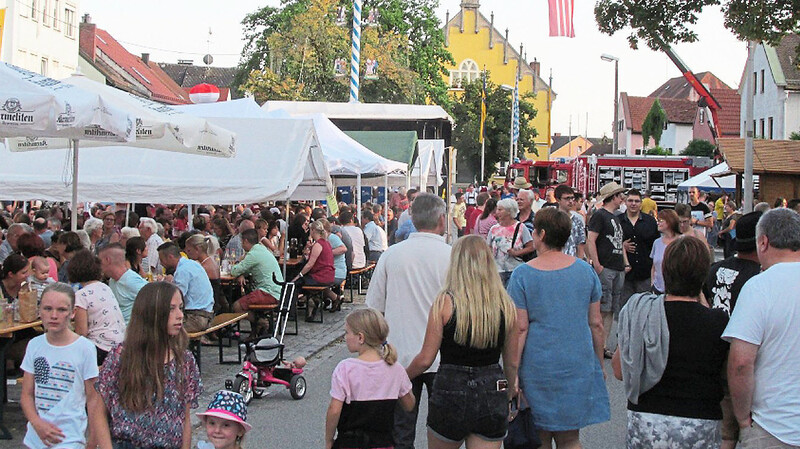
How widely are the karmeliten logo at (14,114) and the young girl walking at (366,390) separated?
4.41 metres

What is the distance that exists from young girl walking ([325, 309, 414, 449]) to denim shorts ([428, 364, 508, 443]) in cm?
25

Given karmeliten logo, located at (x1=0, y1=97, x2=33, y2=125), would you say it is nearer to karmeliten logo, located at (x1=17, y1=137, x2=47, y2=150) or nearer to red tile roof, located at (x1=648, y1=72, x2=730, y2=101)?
karmeliten logo, located at (x1=17, y1=137, x2=47, y2=150)

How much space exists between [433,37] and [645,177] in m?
15.7

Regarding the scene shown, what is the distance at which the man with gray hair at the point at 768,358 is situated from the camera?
427 centimetres

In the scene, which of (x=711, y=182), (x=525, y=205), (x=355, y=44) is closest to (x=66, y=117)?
(x=525, y=205)

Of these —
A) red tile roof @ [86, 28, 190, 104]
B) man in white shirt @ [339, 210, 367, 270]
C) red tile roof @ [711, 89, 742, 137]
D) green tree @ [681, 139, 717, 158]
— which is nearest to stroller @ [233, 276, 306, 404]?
man in white shirt @ [339, 210, 367, 270]

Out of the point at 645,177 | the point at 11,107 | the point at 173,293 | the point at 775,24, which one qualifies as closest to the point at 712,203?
the point at 645,177

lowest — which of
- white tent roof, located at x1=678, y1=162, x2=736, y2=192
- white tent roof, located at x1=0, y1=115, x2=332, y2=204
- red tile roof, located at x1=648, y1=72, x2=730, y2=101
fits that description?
white tent roof, located at x1=0, y1=115, x2=332, y2=204

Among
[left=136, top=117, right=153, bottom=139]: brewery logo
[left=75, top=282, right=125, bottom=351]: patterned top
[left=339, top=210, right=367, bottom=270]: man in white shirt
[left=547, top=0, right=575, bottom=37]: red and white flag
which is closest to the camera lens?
[left=75, top=282, right=125, bottom=351]: patterned top

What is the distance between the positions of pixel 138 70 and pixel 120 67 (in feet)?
22.4

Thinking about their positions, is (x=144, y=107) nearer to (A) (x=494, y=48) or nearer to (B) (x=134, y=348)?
(B) (x=134, y=348)

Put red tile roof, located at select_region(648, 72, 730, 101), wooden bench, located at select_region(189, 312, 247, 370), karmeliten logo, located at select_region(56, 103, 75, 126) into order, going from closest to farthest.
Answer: karmeliten logo, located at select_region(56, 103, 75, 126) → wooden bench, located at select_region(189, 312, 247, 370) → red tile roof, located at select_region(648, 72, 730, 101)

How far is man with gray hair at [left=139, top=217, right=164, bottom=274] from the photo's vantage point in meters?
13.4

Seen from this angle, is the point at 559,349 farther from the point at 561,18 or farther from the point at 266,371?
the point at 561,18
